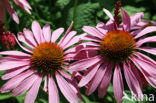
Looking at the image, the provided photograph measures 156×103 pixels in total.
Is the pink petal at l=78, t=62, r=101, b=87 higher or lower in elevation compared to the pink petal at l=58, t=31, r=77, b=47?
lower

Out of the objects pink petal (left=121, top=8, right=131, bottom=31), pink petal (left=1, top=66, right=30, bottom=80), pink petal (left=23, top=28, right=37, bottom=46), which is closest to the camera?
pink petal (left=1, top=66, right=30, bottom=80)

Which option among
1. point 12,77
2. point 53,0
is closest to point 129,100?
point 12,77

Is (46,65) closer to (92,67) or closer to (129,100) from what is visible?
(92,67)

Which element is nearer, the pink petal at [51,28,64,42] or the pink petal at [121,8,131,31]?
the pink petal at [121,8,131,31]

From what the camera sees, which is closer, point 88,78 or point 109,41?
point 88,78

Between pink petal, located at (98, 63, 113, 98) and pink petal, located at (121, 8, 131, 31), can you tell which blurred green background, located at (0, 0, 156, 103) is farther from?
pink petal, located at (98, 63, 113, 98)

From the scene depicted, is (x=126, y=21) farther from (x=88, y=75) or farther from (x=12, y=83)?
(x=12, y=83)

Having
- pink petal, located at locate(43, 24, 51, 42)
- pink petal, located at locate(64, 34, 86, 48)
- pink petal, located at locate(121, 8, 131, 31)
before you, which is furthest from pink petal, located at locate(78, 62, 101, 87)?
pink petal, located at locate(43, 24, 51, 42)
